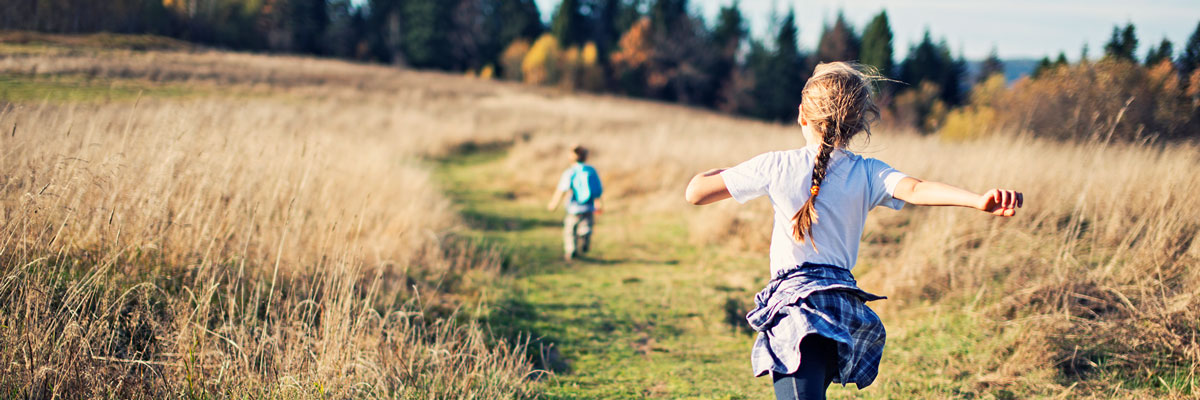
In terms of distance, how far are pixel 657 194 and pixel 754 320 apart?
7.92 meters

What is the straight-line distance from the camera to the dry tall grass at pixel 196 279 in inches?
103

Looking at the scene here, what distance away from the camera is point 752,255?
21.6 ft

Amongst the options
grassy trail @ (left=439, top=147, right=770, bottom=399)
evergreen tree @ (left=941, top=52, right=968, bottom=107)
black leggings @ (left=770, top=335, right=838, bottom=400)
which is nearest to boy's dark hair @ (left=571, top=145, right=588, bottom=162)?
grassy trail @ (left=439, top=147, right=770, bottom=399)

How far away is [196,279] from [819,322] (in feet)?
9.71

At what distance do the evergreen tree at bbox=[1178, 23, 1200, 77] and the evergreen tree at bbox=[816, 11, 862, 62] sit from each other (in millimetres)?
29768

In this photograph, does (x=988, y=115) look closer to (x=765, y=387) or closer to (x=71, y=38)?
(x=765, y=387)

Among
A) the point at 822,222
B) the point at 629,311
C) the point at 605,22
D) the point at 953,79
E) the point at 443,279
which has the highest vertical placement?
the point at 605,22

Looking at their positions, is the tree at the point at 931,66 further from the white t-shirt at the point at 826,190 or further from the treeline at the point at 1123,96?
the white t-shirt at the point at 826,190

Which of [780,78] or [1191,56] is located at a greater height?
[780,78]

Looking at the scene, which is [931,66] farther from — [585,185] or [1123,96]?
[585,185]

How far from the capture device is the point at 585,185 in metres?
6.57

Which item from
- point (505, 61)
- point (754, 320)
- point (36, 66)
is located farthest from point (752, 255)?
A: point (505, 61)

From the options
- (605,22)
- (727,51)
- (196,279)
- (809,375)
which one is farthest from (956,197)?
(605,22)

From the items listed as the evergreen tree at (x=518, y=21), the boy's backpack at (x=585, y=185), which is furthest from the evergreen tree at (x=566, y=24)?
the boy's backpack at (x=585, y=185)
